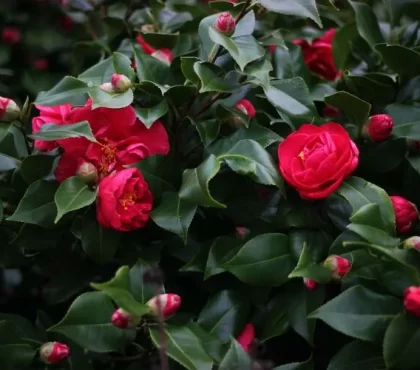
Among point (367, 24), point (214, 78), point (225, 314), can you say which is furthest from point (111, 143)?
point (367, 24)

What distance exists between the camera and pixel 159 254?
96cm

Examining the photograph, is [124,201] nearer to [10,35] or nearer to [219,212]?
[219,212]

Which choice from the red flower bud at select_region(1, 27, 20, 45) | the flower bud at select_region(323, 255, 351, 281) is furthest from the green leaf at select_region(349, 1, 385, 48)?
the red flower bud at select_region(1, 27, 20, 45)

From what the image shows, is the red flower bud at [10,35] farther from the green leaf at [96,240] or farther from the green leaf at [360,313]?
the green leaf at [360,313]

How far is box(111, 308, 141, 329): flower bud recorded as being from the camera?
80cm

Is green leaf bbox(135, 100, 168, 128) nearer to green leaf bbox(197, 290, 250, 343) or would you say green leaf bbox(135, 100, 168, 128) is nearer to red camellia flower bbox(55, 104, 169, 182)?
red camellia flower bbox(55, 104, 169, 182)

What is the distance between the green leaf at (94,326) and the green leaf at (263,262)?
0.49ft

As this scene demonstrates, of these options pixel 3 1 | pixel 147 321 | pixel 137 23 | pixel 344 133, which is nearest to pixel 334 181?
pixel 344 133

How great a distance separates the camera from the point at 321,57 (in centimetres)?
129

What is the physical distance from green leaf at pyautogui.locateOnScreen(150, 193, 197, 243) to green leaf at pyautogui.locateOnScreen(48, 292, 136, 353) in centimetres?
11

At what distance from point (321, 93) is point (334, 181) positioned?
0.90 feet

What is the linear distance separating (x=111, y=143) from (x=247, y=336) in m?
0.31

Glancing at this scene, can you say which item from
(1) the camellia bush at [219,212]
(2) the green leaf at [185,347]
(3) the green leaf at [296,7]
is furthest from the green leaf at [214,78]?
(2) the green leaf at [185,347]

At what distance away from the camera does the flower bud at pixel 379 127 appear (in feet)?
3.13
